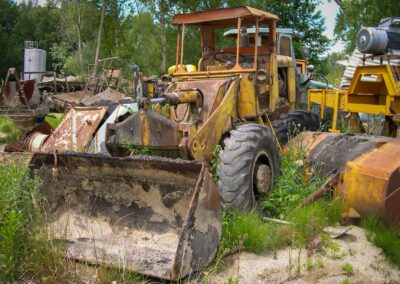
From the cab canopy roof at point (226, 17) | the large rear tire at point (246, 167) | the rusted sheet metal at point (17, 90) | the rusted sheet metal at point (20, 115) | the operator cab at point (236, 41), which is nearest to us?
the large rear tire at point (246, 167)

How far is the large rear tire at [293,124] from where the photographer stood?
7.10 metres

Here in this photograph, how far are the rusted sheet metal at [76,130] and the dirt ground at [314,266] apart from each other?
440 cm

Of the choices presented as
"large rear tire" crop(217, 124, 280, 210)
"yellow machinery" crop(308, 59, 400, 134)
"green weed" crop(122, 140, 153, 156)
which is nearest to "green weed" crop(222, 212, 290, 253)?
"large rear tire" crop(217, 124, 280, 210)

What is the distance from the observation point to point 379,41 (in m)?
7.60

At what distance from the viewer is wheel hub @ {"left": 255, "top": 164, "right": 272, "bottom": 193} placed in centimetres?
516

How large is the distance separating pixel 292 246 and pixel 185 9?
17757 mm

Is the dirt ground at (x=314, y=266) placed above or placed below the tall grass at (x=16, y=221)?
below

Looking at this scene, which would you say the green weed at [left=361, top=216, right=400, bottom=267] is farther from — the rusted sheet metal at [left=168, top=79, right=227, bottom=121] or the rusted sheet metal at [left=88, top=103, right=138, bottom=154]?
the rusted sheet metal at [left=88, top=103, right=138, bottom=154]

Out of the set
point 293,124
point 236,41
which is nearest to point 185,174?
point 293,124

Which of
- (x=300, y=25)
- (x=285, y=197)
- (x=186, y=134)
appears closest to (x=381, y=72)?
(x=285, y=197)

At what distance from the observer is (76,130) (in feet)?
26.5

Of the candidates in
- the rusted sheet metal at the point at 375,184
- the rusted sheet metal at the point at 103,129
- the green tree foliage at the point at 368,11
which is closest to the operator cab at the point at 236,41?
the rusted sheet metal at the point at 103,129

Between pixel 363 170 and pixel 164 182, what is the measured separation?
2.02 metres

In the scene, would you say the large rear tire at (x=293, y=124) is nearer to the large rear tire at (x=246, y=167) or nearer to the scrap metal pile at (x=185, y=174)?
the scrap metal pile at (x=185, y=174)
